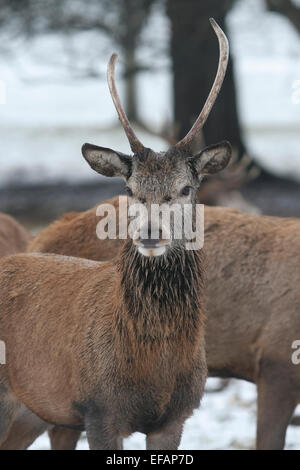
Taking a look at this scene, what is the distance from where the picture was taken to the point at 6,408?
179 inches

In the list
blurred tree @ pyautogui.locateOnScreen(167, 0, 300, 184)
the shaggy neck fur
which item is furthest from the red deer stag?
blurred tree @ pyautogui.locateOnScreen(167, 0, 300, 184)

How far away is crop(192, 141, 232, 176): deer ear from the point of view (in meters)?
4.11

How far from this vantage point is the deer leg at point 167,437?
418 cm

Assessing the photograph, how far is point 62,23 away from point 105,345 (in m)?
12.0

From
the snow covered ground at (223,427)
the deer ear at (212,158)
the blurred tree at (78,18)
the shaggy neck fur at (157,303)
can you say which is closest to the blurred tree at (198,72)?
the blurred tree at (78,18)

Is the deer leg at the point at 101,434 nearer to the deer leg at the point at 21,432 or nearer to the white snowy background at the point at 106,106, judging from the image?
the deer leg at the point at 21,432

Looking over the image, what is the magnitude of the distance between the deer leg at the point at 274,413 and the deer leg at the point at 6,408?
1.53m

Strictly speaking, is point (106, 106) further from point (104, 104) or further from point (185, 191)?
point (185, 191)

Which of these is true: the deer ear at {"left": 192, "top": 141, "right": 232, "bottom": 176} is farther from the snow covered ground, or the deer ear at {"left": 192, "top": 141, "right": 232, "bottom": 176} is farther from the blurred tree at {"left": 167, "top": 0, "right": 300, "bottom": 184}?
the blurred tree at {"left": 167, "top": 0, "right": 300, "bottom": 184}

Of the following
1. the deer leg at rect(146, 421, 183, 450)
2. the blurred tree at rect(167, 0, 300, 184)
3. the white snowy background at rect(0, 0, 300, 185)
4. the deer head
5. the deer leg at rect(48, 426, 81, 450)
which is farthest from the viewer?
the white snowy background at rect(0, 0, 300, 185)

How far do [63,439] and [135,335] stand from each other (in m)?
1.60

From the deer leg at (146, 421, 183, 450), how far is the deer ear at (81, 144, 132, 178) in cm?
125
